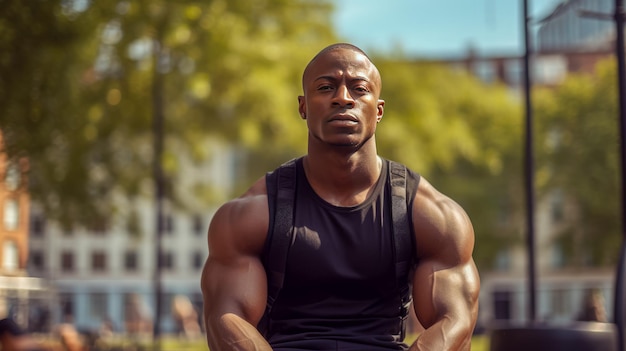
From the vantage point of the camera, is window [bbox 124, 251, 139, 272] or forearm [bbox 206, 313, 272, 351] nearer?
forearm [bbox 206, 313, 272, 351]

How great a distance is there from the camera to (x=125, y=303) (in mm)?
80375

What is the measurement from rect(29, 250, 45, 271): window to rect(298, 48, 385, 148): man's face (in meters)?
76.6

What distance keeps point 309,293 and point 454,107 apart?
26921 mm

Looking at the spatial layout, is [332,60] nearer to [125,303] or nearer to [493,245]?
[493,245]

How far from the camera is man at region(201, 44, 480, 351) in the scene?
4.03 m

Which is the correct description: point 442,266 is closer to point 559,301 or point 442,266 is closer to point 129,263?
point 559,301

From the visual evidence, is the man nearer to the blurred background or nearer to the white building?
the blurred background

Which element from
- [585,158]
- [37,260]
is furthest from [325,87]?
[37,260]

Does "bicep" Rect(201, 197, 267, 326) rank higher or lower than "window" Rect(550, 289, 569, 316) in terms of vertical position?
higher

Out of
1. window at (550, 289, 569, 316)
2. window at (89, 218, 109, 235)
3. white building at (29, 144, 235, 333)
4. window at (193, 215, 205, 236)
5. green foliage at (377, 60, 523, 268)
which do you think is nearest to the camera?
window at (89, 218, 109, 235)

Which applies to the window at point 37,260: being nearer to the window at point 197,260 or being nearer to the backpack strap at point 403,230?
the window at point 197,260

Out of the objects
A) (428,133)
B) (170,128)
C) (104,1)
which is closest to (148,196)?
(170,128)

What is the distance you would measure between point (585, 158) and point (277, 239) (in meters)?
40.3

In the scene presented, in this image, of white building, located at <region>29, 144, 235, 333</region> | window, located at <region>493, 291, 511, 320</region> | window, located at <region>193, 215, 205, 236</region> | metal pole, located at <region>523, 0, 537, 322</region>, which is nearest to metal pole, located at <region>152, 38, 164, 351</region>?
metal pole, located at <region>523, 0, 537, 322</region>
